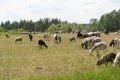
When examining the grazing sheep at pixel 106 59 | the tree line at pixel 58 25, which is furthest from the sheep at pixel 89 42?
the tree line at pixel 58 25

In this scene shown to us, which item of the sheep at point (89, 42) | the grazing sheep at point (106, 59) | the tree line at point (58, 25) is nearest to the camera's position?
the grazing sheep at point (106, 59)

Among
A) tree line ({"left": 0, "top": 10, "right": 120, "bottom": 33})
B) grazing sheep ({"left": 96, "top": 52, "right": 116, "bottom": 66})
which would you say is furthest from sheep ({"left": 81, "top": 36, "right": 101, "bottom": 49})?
tree line ({"left": 0, "top": 10, "right": 120, "bottom": 33})

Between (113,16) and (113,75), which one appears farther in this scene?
(113,16)

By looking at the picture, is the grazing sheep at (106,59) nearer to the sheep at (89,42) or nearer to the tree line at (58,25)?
the sheep at (89,42)

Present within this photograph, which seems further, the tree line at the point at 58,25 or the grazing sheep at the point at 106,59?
the tree line at the point at 58,25

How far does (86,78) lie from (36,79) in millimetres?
2199

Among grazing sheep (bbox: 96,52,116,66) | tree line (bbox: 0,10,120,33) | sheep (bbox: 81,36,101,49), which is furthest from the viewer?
tree line (bbox: 0,10,120,33)

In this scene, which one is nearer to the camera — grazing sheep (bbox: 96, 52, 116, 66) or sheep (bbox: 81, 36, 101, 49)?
grazing sheep (bbox: 96, 52, 116, 66)

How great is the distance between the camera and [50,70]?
20.9 metres

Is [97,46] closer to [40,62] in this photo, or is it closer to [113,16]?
[40,62]

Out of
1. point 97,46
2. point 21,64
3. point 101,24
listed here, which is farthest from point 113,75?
point 101,24

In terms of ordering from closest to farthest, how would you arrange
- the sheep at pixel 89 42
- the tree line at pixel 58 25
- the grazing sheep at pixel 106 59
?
the grazing sheep at pixel 106 59 < the sheep at pixel 89 42 < the tree line at pixel 58 25

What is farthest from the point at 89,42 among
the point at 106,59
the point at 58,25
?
the point at 58,25

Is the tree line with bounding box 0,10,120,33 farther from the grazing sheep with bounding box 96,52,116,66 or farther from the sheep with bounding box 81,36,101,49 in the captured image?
the grazing sheep with bounding box 96,52,116,66
